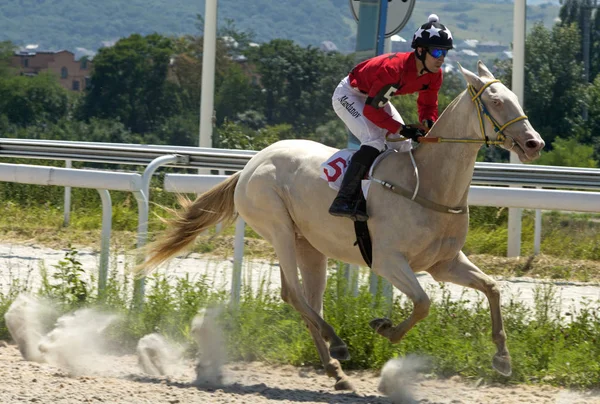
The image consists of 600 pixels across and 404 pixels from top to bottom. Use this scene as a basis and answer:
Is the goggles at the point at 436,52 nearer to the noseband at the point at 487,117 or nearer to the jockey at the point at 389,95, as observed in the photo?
the jockey at the point at 389,95

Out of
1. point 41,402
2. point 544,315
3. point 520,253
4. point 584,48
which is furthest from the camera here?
point 584,48

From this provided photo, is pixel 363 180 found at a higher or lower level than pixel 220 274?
higher

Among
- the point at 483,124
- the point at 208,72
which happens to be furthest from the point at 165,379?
the point at 208,72

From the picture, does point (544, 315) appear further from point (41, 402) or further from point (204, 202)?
point (41, 402)

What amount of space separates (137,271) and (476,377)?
7.64 ft

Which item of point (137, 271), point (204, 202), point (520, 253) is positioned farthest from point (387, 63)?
point (520, 253)

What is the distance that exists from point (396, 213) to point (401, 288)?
1.40 ft

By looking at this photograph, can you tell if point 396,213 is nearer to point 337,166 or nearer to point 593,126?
point 337,166

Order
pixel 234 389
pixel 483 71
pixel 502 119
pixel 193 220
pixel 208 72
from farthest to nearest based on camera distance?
Result: pixel 208 72, pixel 193 220, pixel 234 389, pixel 483 71, pixel 502 119

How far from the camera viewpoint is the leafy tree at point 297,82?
156 ft

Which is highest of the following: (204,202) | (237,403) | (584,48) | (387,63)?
(584,48)

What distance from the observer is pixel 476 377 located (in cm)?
591

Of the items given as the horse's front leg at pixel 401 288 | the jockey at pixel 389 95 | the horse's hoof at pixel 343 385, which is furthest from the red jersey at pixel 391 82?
the horse's hoof at pixel 343 385

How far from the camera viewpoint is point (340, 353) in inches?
230
